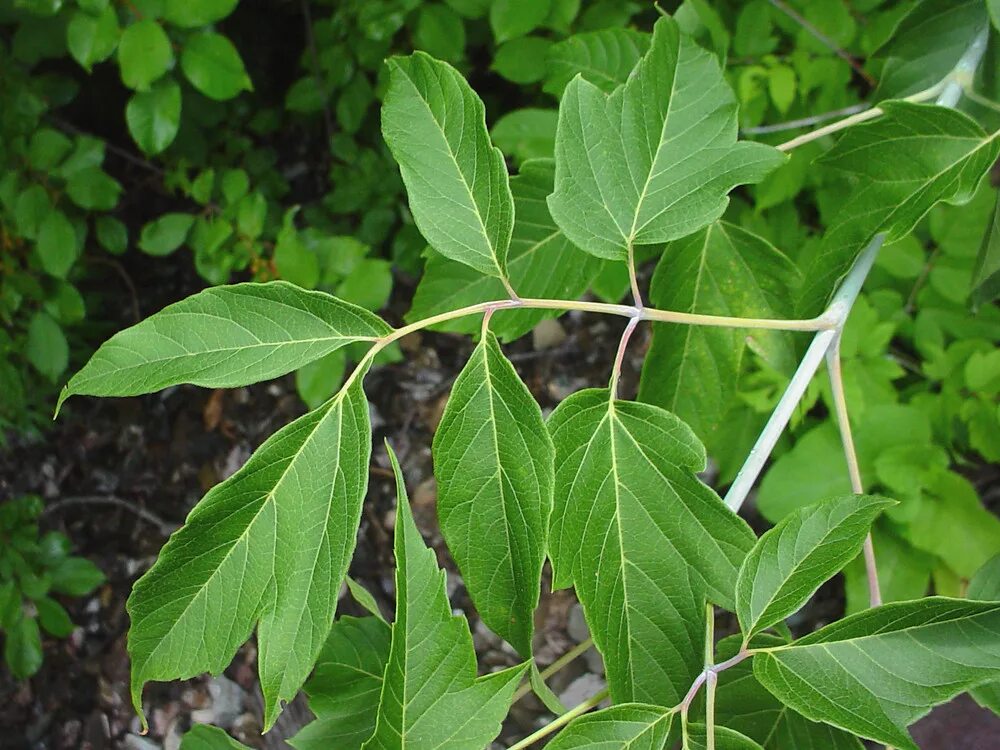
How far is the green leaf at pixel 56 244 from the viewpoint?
1.51 m

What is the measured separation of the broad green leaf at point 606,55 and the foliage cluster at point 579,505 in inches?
12.4

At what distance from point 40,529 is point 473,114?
1900 mm

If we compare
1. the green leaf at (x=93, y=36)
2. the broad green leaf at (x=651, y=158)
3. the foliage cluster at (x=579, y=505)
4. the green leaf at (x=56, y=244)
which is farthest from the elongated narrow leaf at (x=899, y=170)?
the green leaf at (x=56, y=244)

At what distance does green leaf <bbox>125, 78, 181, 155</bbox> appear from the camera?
1.41 m

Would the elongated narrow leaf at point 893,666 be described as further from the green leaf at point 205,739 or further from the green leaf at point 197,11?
the green leaf at point 197,11

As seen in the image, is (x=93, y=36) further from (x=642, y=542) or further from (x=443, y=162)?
(x=642, y=542)

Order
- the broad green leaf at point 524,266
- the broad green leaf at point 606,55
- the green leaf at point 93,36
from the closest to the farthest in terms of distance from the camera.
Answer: the broad green leaf at point 524,266
the broad green leaf at point 606,55
the green leaf at point 93,36

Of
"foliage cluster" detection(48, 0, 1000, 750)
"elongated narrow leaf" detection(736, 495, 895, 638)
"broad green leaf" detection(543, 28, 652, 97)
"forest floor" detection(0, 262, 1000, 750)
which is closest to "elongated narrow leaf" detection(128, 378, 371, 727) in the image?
"foliage cluster" detection(48, 0, 1000, 750)

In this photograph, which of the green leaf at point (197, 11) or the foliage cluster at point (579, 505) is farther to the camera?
the green leaf at point (197, 11)

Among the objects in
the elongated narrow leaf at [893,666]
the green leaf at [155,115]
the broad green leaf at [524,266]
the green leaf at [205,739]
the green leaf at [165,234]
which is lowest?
the green leaf at [205,739]

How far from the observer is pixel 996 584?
Result: 65 cm

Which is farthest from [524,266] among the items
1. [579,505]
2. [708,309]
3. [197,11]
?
[197,11]

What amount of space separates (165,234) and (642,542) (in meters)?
1.42

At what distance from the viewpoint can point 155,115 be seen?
1.41 metres
